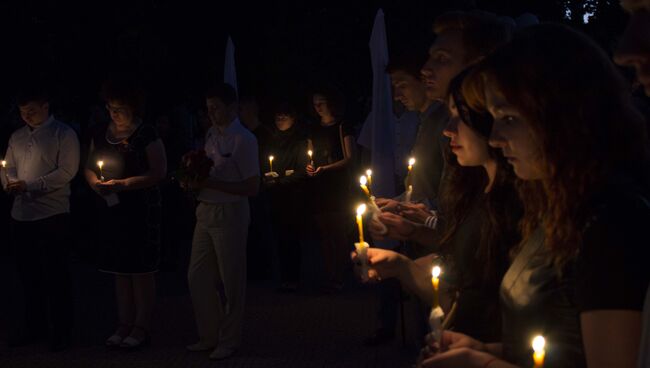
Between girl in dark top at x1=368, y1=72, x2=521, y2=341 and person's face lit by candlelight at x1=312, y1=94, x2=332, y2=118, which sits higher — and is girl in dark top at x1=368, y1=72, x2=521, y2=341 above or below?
below

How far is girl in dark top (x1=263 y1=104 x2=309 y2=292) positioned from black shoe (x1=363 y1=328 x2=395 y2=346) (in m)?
2.29

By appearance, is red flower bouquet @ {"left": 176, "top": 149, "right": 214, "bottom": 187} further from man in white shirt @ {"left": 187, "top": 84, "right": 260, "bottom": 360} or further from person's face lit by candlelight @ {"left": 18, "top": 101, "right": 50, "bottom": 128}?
person's face lit by candlelight @ {"left": 18, "top": 101, "right": 50, "bottom": 128}

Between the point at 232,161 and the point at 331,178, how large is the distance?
2603 millimetres

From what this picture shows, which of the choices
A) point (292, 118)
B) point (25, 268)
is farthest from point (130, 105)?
point (292, 118)

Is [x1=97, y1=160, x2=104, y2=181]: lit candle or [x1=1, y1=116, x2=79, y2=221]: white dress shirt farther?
[x1=1, y1=116, x2=79, y2=221]: white dress shirt

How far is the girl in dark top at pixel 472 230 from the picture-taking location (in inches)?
Result: 109

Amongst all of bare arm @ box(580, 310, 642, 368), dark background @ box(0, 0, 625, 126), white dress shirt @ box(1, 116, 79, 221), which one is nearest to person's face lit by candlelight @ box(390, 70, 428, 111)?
white dress shirt @ box(1, 116, 79, 221)

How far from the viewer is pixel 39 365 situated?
21.0 feet

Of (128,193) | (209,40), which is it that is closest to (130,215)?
(128,193)

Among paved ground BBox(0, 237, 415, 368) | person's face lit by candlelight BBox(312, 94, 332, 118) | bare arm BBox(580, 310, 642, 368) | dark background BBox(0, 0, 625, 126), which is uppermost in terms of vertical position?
dark background BBox(0, 0, 625, 126)

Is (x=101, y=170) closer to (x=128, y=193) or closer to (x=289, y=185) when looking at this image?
(x=128, y=193)

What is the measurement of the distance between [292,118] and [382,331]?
312cm

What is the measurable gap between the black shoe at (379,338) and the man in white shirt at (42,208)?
2.51 meters

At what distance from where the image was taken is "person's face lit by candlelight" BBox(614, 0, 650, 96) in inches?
75.5
